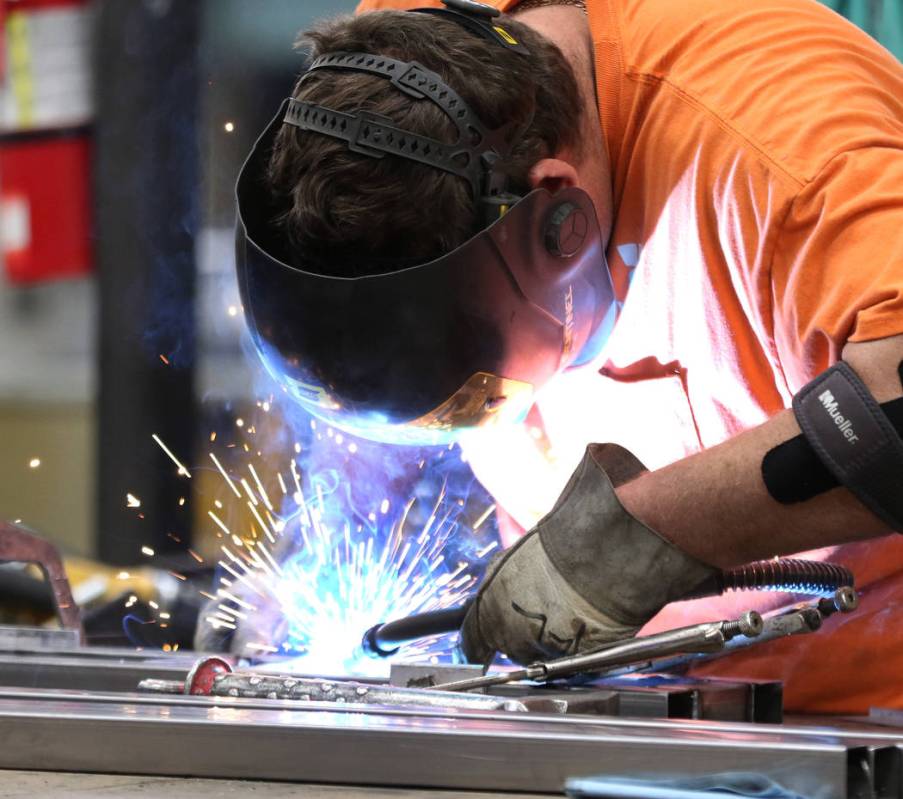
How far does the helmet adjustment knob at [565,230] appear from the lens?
1.48m

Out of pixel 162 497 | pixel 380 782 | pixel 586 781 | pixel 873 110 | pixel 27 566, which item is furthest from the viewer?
pixel 162 497

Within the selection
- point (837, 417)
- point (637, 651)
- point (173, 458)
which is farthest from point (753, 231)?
point (173, 458)

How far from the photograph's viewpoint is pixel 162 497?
2941mm

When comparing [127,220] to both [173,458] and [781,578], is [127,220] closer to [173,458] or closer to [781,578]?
[173,458]

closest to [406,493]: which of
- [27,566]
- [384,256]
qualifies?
[27,566]

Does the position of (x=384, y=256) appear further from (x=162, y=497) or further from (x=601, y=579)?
(x=162, y=497)

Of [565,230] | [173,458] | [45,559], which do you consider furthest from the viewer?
[173,458]

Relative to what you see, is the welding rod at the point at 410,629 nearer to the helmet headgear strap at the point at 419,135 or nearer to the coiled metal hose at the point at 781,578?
the coiled metal hose at the point at 781,578

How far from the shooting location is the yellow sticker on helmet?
1508mm

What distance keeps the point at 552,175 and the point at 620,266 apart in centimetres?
19

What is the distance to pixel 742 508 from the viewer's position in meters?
1.29

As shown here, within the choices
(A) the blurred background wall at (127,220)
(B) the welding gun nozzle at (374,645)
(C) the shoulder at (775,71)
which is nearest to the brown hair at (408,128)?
(C) the shoulder at (775,71)

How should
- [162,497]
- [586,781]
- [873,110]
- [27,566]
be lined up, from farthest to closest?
[162,497] → [27,566] → [873,110] → [586,781]

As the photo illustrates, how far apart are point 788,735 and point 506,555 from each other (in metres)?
0.53
